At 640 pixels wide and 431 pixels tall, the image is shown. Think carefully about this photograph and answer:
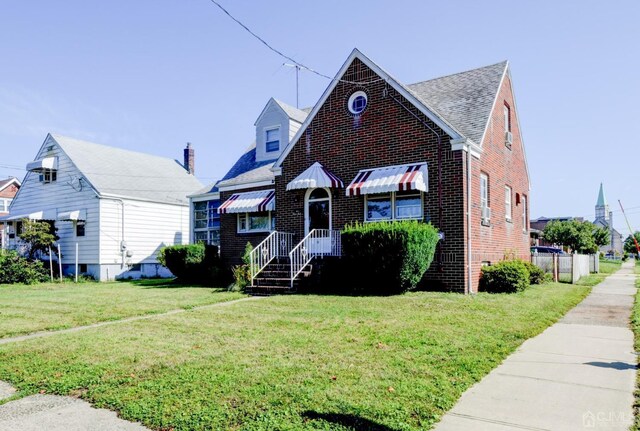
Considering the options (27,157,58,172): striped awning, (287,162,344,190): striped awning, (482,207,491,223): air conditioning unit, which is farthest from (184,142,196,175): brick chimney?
(482,207,491,223): air conditioning unit

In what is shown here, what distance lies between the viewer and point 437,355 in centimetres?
595

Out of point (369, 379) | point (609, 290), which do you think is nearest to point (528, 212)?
point (609, 290)

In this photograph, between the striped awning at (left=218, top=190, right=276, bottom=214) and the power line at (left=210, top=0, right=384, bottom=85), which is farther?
the striped awning at (left=218, top=190, right=276, bottom=214)

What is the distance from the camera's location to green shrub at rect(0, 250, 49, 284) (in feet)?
65.8

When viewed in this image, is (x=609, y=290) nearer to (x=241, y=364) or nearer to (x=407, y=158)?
(x=407, y=158)

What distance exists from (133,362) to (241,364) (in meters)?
1.40

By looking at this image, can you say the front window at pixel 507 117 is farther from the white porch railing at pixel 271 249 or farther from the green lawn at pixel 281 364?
the green lawn at pixel 281 364

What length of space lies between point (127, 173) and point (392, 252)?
18.9 metres

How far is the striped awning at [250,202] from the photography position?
17703mm

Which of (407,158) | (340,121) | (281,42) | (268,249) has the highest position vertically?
(281,42)

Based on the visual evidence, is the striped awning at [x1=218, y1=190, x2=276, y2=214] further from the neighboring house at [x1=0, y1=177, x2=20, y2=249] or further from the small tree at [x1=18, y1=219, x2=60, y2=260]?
the neighboring house at [x1=0, y1=177, x2=20, y2=249]

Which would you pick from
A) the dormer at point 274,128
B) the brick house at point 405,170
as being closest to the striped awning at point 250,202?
the brick house at point 405,170

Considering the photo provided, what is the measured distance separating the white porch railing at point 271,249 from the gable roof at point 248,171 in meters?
3.10

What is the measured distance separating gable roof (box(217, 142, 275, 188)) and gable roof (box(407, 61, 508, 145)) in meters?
6.90
